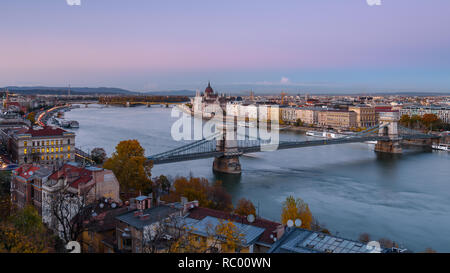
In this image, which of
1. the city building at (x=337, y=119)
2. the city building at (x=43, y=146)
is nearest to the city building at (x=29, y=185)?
the city building at (x=43, y=146)

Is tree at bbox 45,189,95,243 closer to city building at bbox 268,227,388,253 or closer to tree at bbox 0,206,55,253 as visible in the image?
tree at bbox 0,206,55,253

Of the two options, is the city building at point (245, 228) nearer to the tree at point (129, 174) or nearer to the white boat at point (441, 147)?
the tree at point (129, 174)

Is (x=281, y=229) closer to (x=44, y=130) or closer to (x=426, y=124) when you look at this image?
(x=44, y=130)

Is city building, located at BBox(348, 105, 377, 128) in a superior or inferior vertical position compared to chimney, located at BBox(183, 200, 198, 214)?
superior

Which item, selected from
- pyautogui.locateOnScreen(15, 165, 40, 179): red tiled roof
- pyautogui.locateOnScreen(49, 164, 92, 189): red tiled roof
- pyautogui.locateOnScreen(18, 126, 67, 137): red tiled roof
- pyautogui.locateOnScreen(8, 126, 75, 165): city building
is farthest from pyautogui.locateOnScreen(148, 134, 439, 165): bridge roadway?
pyautogui.locateOnScreen(49, 164, 92, 189): red tiled roof
